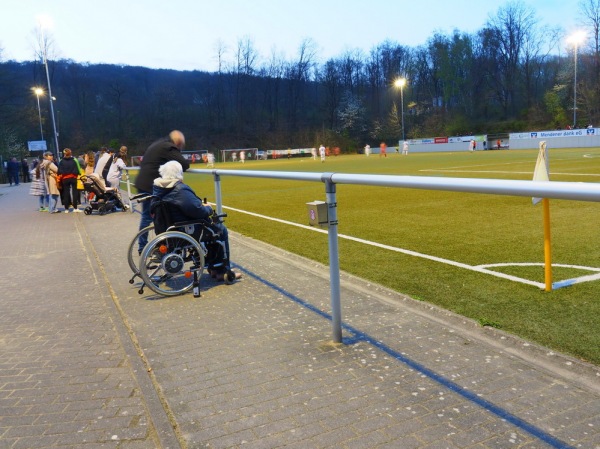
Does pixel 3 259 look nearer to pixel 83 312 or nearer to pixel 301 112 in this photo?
pixel 83 312

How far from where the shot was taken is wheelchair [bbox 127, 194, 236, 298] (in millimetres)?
5855

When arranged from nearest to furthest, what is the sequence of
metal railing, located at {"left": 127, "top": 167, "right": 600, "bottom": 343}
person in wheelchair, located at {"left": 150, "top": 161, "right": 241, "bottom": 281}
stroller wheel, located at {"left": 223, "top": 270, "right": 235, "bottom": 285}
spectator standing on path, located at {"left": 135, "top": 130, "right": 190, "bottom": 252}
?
metal railing, located at {"left": 127, "top": 167, "right": 600, "bottom": 343}
person in wheelchair, located at {"left": 150, "top": 161, "right": 241, "bottom": 281}
stroller wheel, located at {"left": 223, "top": 270, "right": 235, "bottom": 285}
spectator standing on path, located at {"left": 135, "top": 130, "right": 190, "bottom": 252}

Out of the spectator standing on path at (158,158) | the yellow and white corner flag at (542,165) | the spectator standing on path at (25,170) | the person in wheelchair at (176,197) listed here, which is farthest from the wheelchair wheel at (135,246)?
the spectator standing on path at (25,170)

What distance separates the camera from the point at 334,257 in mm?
4219

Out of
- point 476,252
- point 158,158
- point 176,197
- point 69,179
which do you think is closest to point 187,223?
point 176,197

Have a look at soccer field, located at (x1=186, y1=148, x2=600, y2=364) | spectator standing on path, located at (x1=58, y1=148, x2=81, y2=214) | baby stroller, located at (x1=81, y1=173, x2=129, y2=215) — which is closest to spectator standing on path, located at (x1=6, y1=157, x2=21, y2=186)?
spectator standing on path, located at (x1=58, y1=148, x2=81, y2=214)

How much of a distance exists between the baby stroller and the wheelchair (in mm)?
9879

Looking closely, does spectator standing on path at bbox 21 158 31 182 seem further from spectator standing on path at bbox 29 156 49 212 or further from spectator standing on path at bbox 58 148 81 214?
spectator standing on path at bbox 58 148 81 214

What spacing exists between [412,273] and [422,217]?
4.92 metres

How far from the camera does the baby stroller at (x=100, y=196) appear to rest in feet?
50.2

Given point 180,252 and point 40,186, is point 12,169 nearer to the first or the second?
point 40,186

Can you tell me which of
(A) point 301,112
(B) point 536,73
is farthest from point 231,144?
(B) point 536,73

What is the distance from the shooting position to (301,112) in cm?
11500

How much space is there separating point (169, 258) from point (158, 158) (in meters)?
1.86
